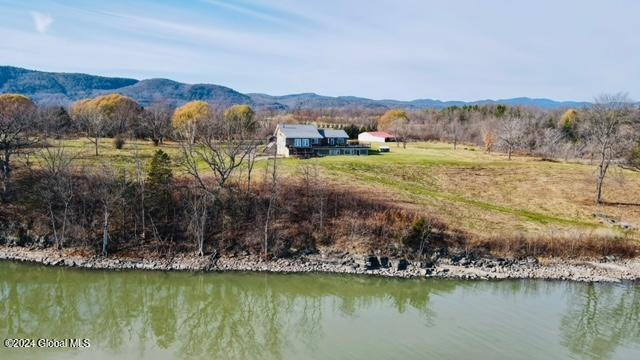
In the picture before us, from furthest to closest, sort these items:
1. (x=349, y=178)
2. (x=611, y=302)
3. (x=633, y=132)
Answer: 1. (x=633, y=132)
2. (x=349, y=178)
3. (x=611, y=302)

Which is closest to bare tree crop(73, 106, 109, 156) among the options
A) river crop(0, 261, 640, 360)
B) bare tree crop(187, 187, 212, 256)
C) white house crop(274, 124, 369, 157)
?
bare tree crop(187, 187, 212, 256)

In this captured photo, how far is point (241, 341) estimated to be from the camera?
941 inches

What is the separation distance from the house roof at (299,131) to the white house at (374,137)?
24.5m

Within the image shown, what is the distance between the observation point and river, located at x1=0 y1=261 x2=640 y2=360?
22.6 metres

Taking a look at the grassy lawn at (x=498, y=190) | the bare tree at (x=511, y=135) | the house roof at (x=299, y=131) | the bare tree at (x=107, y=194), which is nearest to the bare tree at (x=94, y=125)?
the bare tree at (x=107, y=194)

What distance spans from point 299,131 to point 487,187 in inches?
994

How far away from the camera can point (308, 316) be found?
26891 millimetres

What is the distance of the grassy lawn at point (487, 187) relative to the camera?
130ft

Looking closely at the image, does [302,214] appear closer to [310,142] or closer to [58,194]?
[58,194]

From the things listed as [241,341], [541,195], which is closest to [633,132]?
Result: [541,195]

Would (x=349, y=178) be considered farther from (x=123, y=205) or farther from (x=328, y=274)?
(x=123, y=205)

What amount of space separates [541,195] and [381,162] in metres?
17.4

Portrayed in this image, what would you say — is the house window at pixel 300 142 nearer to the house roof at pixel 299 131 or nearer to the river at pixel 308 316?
the house roof at pixel 299 131

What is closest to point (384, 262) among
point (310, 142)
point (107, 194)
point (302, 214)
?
point (302, 214)
